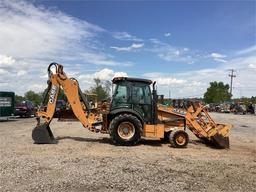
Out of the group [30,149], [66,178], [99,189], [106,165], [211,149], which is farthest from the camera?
[211,149]

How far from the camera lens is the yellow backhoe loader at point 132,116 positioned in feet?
45.9

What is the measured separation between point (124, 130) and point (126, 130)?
0.07 m

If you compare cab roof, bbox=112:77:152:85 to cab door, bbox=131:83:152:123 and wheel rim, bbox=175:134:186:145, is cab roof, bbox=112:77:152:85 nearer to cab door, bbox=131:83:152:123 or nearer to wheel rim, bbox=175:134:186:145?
cab door, bbox=131:83:152:123

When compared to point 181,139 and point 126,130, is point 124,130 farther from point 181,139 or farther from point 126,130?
point 181,139

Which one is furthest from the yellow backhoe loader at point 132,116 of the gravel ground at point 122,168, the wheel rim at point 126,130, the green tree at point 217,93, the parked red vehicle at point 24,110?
the green tree at point 217,93

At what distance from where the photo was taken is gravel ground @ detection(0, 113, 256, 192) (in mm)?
7762

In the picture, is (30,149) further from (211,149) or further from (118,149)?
(211,149)

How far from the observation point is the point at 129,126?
14.0 meters

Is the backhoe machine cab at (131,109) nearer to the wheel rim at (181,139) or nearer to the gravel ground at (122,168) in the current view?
the gravel ground at (122,168)

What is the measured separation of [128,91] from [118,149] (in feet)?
8.39

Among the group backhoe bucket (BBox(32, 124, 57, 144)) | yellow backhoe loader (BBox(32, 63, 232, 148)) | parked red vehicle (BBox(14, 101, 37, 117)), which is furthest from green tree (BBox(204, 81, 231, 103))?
backhoe bucket (BBox(32, 124, 57, 144))

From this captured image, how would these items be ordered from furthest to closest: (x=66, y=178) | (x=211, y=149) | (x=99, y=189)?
(x=211, y=149) < (x=66, y=178) < (x=99, y=189)

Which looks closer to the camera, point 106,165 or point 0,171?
point 0,171

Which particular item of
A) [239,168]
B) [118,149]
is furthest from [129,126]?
[239,168]
